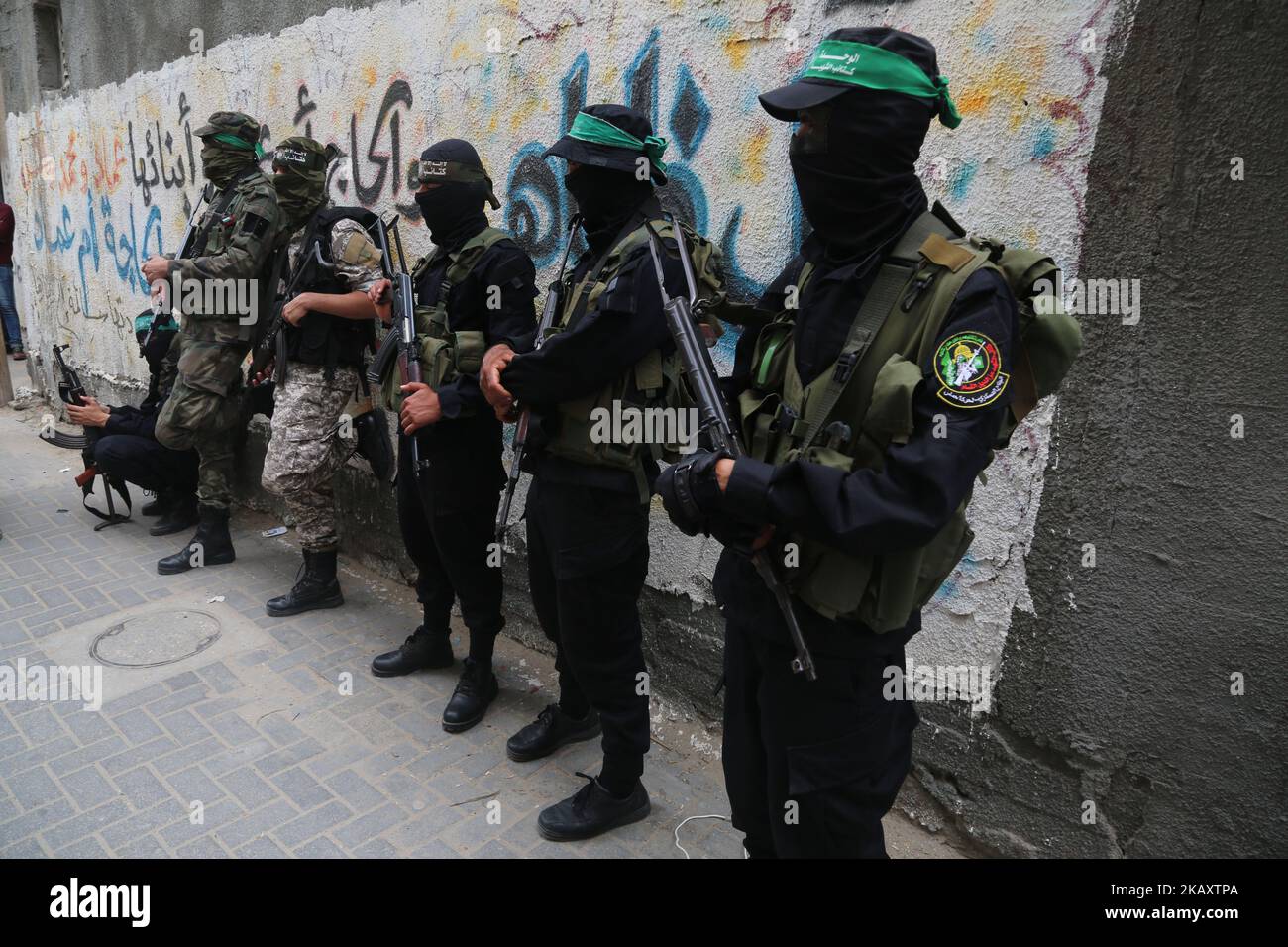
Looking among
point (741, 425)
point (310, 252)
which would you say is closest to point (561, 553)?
point (741, 425)

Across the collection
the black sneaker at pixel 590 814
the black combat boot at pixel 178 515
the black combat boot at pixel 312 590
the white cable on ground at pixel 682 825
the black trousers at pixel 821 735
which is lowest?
the white cable on ground at pixel 682 825

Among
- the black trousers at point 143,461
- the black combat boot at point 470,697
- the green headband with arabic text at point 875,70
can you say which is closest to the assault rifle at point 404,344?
the black combat boot at point 470,697

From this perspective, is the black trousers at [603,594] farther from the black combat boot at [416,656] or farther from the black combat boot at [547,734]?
the black combat boot at [416,656]

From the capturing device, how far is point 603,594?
102 inches

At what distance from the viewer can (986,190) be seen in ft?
7.77

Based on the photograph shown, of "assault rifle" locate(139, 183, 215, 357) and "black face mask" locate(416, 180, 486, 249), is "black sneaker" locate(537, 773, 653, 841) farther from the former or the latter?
"assault rifle" locate(139, 183, 215, 357)

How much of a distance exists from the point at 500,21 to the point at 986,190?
236 centimetres

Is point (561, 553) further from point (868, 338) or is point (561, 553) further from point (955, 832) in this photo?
point (955, 832)

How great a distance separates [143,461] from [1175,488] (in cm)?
524

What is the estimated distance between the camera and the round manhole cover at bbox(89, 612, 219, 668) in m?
3.71

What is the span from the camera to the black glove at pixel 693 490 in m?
1.64

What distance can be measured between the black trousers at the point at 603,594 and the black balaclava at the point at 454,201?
1.07m

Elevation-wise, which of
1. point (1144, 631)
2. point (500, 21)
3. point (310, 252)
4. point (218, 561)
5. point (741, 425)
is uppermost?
point (500, 21)

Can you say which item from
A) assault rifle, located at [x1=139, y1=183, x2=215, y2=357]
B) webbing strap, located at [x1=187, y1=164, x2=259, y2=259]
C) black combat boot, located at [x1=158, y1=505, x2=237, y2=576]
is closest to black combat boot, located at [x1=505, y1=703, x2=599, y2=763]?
black combat boot, located at [x1=158, y1=505, x2=237, y2=576]
